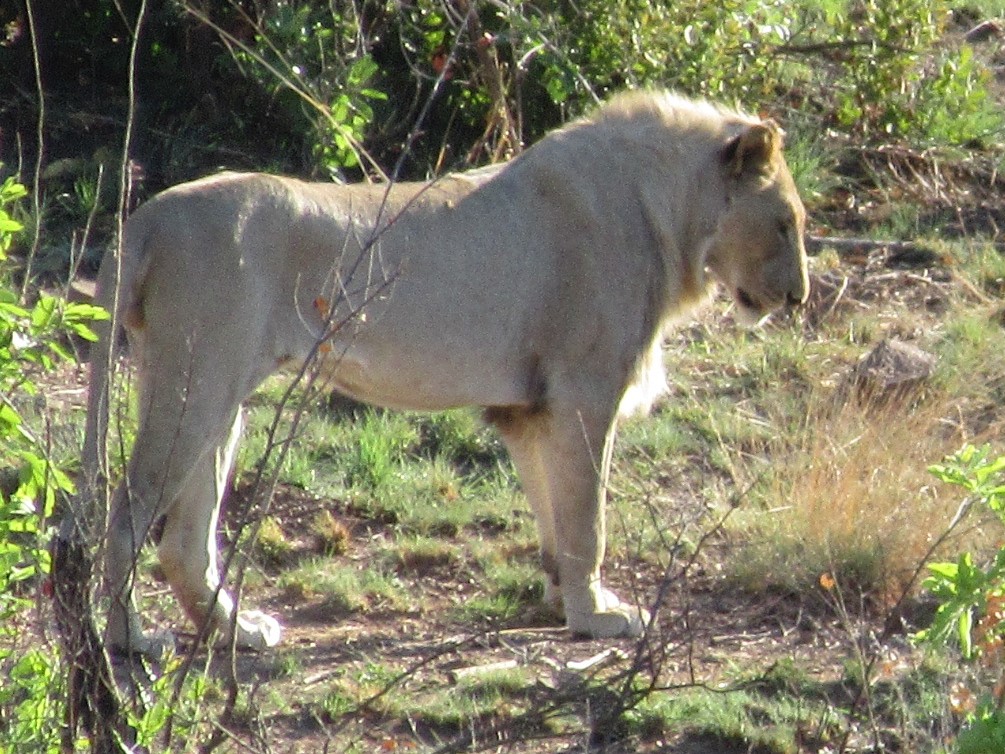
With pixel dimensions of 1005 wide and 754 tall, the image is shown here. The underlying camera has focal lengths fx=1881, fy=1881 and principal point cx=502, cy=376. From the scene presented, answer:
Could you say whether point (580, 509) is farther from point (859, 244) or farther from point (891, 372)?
point (859, 244)

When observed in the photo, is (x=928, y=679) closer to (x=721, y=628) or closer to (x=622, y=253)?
(x=721, y=628)

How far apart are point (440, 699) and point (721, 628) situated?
3.10 feet

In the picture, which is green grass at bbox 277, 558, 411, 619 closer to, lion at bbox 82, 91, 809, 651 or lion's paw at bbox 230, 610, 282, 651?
lion at bbox 82, 91, 809, 651

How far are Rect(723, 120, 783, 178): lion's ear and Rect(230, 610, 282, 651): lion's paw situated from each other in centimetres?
192

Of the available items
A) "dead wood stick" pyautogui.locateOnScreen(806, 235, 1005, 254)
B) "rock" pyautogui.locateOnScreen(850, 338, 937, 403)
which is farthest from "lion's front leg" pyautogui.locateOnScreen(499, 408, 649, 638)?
"dead wood stick" pyautogui.locateOnScreen(806, 235, 1005, 254)

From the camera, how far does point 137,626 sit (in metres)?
4.76

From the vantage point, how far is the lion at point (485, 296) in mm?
4762

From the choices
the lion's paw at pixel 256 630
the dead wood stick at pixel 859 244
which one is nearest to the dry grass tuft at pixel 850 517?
the lion's paw at pixel 256 630

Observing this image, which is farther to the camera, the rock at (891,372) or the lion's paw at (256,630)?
the rock at (891,372)

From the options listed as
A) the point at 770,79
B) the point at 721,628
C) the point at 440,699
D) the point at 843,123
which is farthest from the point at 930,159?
the point at 440,699

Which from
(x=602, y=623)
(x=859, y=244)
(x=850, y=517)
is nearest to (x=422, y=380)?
(x=602, y=623)

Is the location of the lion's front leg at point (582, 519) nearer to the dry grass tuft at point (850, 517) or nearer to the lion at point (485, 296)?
the lion at point (485, 296)

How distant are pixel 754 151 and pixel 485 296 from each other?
100cm

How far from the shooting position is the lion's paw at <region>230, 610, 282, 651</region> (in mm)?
5105
